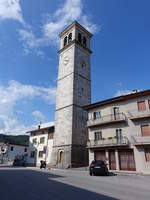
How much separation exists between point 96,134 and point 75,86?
11.5m

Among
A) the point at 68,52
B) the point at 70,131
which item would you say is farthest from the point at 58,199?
the point at 68,52

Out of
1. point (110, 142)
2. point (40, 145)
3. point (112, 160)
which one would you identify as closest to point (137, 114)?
point (110, 142)

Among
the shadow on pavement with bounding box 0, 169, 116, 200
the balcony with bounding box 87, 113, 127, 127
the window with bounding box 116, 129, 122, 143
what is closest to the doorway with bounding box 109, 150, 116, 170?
the window with bounding box 116, 129, 122, 143

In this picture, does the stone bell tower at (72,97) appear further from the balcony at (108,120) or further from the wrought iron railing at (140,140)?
the wrought iron railing at (140,140)

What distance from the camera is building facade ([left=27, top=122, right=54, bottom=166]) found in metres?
36.1

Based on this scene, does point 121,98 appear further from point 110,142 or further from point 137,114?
point 110,142

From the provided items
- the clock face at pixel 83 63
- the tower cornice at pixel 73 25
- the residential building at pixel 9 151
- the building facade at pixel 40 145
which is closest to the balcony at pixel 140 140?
the building facade at pixel 40 145

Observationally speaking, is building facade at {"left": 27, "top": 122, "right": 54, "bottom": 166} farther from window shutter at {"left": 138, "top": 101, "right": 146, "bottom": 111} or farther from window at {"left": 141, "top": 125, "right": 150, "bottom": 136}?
window shutter at {"left": 138, "top": 101, "right": 146, "bottom": 111}

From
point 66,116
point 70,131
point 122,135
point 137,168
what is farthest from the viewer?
point 66,116

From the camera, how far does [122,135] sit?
2283 cm

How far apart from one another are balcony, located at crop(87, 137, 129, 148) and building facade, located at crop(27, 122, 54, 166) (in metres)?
13.0

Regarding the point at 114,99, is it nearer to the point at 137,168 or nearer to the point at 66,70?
the point at 137,168

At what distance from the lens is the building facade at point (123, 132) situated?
20.7 metres

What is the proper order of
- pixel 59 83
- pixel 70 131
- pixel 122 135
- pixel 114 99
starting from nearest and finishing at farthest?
pixel 122 135, pixel 114 99, pixel 70 131, pixel 59 83
